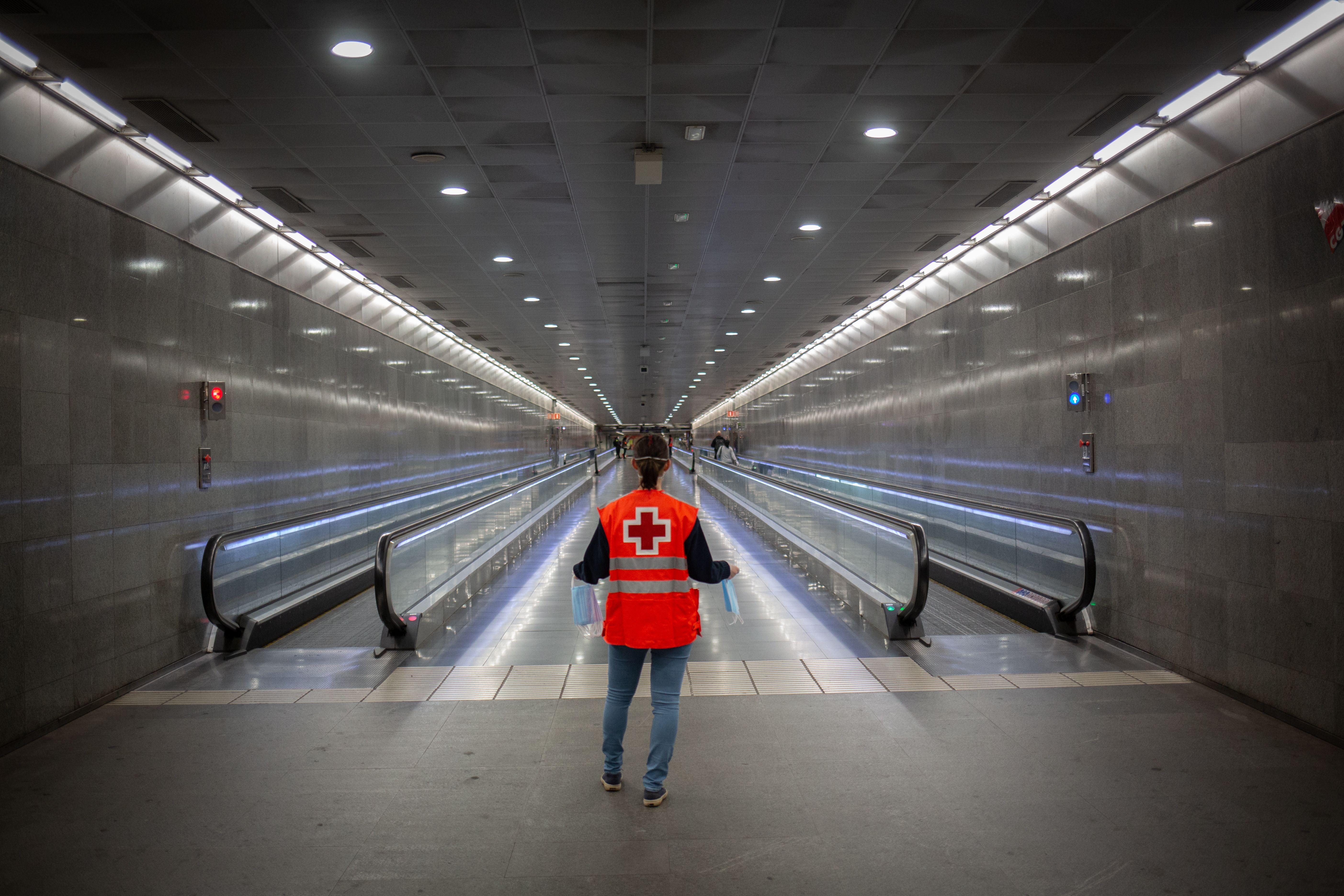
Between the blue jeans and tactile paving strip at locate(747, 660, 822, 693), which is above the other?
the blue jeans

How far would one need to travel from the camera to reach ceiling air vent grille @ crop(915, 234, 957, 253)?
30.9ft

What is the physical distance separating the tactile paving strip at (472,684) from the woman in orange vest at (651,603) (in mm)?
1697

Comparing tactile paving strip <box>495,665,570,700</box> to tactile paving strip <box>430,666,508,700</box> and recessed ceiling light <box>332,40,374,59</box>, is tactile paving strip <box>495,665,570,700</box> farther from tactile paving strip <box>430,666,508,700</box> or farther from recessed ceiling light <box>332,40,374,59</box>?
recessed ceiling light <box>332,40,374,59</box>

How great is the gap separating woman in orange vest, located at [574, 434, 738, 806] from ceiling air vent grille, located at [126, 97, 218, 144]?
14.4 feet

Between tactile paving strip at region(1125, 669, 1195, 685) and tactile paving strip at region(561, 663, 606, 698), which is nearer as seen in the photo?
tactile paving strip at region(561, 663, 606, 698)

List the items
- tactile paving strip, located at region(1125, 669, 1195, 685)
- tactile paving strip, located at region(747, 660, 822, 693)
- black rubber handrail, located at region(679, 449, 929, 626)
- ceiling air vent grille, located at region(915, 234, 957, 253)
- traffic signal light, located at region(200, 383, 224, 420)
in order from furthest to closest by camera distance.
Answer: ceiling air vent grille, located at region(915, 234, 957, 253), traffic signal light, located at region(200, 383, 224, 420), black rubber handrail, located at region(679, 449, 929, 626), tactile paving strip, located at region(1125, 669, 1195, 685), tactile paving strip, located at region(747, 660, 822, 693)

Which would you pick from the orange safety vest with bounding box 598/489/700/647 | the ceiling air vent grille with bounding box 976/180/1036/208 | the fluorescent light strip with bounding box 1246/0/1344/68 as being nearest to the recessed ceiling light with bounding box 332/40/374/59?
the orange safety vest with bounding box 598/489/700/647

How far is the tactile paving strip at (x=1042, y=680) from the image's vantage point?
526 centimetres

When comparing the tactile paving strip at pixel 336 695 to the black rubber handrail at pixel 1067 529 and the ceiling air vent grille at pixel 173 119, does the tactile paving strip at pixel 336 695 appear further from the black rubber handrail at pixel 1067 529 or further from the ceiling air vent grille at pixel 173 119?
the black rubber handrail at pixel 1067 529

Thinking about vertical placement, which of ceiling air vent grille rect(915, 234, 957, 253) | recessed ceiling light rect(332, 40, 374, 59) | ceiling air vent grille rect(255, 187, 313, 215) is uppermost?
ceiling air vent grille rect(915, 234, 957, 253)

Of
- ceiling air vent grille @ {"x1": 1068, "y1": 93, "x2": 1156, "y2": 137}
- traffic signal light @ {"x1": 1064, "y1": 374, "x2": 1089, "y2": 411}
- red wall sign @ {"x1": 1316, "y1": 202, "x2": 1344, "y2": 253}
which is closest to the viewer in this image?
red wall sign @ {"x1": 1316, "y1": 202, "x2": 1344, "y2": 253}

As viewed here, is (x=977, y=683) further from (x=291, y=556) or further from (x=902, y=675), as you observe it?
(x=291, y=556)

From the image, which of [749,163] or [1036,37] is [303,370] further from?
[1036,37]

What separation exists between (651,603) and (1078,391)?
5410mm
